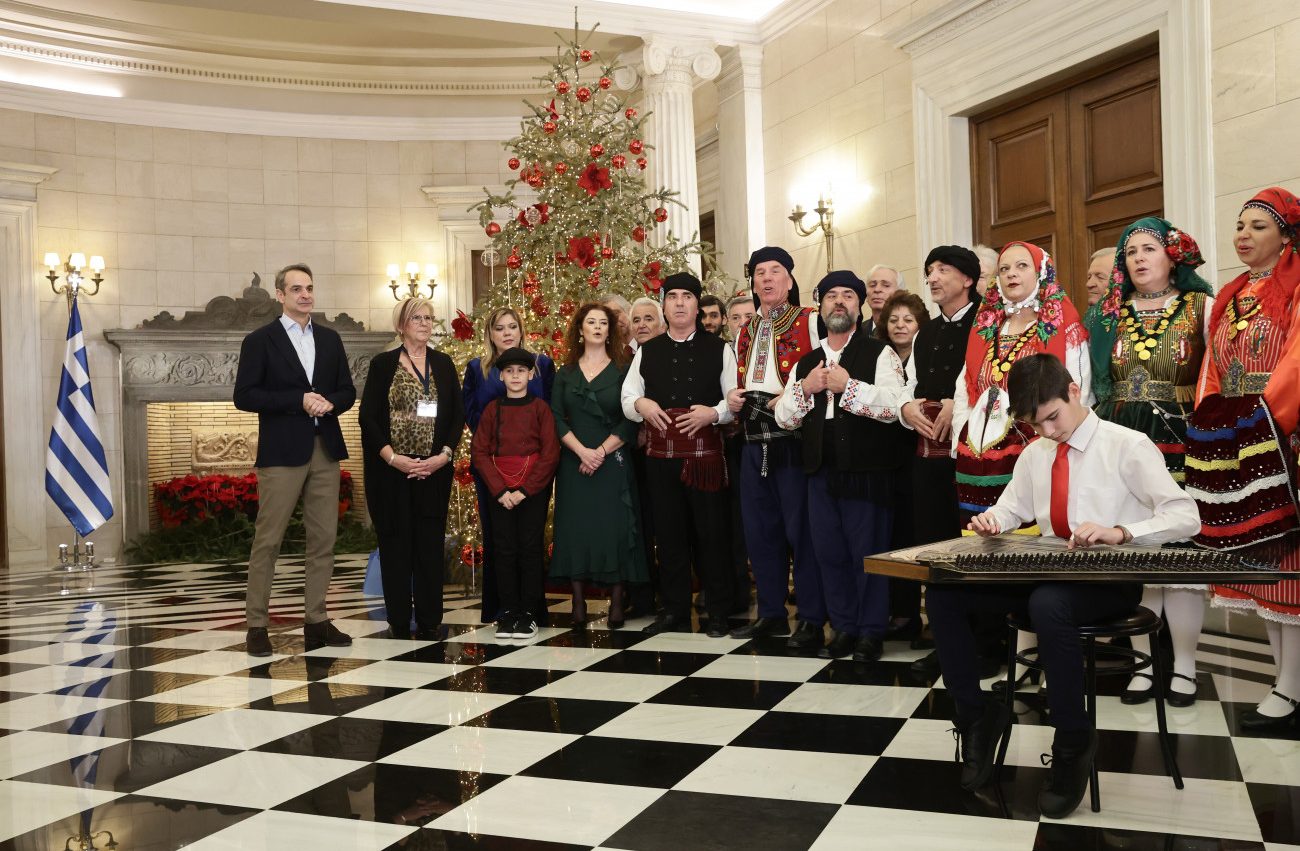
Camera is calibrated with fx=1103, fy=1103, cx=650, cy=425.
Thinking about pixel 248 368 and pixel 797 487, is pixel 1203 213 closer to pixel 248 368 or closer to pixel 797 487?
pixel 797 487

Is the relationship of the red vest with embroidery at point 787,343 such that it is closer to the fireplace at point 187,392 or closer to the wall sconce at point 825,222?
the wall sconce at point 825,222

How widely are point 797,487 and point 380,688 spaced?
1800 mm

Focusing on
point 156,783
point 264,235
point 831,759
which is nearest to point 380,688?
point 156,783

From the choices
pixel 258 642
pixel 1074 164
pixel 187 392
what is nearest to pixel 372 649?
pixel 258 642

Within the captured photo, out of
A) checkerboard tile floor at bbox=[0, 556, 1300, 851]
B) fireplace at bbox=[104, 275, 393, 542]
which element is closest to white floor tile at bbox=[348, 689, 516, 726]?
checkerboard tile floor at bbox=[0, 556, 1300, 851]

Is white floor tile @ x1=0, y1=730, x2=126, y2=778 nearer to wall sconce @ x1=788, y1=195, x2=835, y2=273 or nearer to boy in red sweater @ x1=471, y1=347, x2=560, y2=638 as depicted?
boy in red sweater @ x1=471, y1=347, x2=560, y2=638

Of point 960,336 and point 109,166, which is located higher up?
point 109,166

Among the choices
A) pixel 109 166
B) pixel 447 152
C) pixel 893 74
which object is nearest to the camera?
pixel 893 74

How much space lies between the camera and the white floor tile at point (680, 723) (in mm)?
3213

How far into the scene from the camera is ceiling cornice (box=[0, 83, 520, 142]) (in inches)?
415

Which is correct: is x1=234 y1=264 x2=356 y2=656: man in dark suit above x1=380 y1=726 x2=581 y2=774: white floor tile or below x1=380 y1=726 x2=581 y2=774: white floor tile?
above

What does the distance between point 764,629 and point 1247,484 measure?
210 centimetres

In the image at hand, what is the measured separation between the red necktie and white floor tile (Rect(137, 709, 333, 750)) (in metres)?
2.32

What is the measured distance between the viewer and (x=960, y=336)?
13.5 ft
